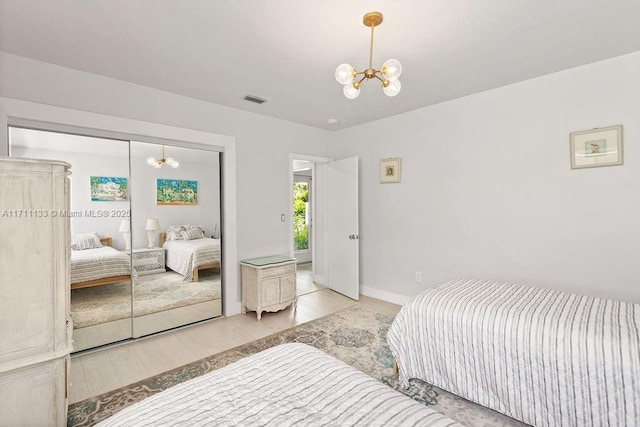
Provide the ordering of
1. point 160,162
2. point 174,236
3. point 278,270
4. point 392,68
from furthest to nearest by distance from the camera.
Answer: point 278,270
point 174,236
point 160,162
point 392,68

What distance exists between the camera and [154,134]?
3.11 metres

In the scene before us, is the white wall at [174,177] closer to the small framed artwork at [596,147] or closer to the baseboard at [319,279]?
the baseboard at [319,279]

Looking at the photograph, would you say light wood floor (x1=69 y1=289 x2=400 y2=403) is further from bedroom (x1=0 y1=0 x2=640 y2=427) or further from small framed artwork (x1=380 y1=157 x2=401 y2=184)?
small framed artwork (x1=380 y1=157 x2=401 y2=184)

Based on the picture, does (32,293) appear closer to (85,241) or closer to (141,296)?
(85,241)

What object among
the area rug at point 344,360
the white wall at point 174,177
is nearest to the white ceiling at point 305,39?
the white wall at point 174,177

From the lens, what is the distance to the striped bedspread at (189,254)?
10.9 ft

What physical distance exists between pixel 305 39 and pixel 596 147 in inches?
108

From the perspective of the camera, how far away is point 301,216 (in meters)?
7.36

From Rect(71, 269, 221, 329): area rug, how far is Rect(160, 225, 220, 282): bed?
0.08m

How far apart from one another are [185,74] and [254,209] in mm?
1789

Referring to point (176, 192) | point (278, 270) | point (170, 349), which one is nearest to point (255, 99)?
point (176, 192)

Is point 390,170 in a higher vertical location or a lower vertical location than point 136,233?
higher

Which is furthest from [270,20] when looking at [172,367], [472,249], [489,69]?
[472,249]

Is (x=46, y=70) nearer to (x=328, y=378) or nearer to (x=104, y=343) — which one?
(x=104, y=343)
